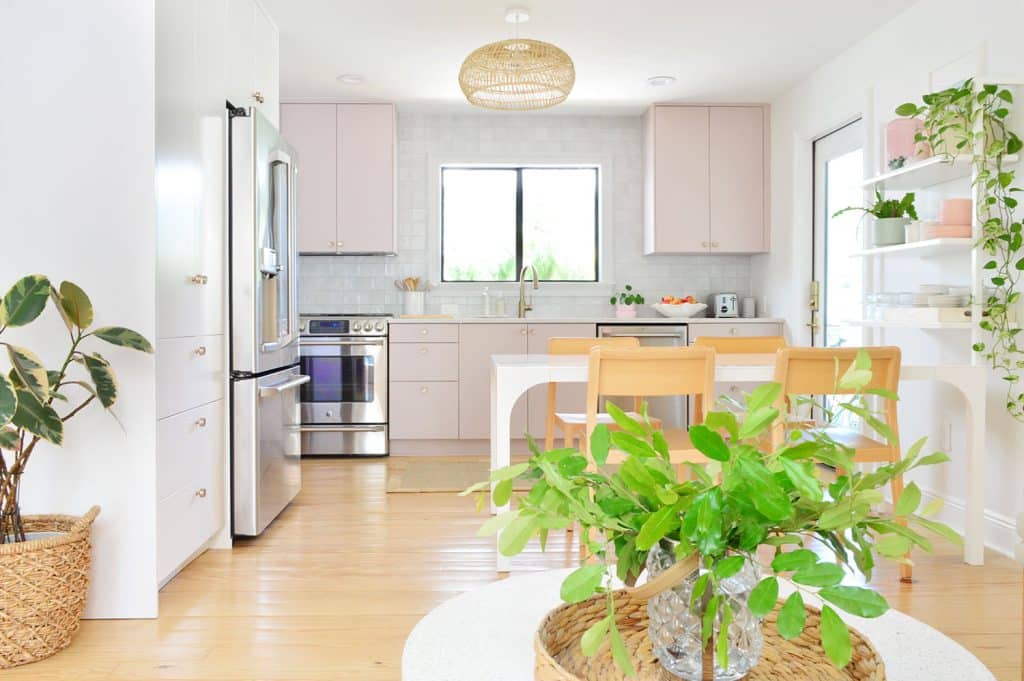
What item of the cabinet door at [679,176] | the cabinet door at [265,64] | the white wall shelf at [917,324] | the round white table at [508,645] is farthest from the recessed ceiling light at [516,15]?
the round white table at [508,645]

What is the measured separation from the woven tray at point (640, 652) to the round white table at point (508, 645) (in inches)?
1.8

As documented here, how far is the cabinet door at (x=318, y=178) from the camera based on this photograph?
5.31 meters

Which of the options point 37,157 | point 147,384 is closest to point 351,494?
point 147,384

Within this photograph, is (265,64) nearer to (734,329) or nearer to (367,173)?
(367,173)

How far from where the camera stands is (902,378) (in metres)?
2.80

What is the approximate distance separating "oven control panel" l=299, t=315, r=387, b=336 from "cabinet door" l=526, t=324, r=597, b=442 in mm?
965

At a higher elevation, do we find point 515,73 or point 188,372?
point 515,73

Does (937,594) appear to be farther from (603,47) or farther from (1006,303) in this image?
Answer: (603,47)

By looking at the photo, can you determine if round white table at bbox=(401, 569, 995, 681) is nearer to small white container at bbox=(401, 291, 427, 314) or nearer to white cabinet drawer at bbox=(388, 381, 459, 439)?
white cabinet drawer at bbox=(388, 381, 459, 439)

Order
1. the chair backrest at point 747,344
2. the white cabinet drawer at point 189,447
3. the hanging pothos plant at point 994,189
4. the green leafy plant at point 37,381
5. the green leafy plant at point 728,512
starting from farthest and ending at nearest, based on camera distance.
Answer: the chair backrest at point 747,344, the hanging pothos plant at point 994,189, the white cabinet drawer at point 189,447, the green leafy plant at point 37,381, the green leafy plant at point 728,512

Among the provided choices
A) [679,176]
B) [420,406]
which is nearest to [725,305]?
[679,176]

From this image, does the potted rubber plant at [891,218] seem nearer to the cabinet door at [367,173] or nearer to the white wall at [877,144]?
the white wall at [877,144]

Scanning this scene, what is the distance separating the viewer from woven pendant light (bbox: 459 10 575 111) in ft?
11.4

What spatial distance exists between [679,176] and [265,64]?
2787 mm
